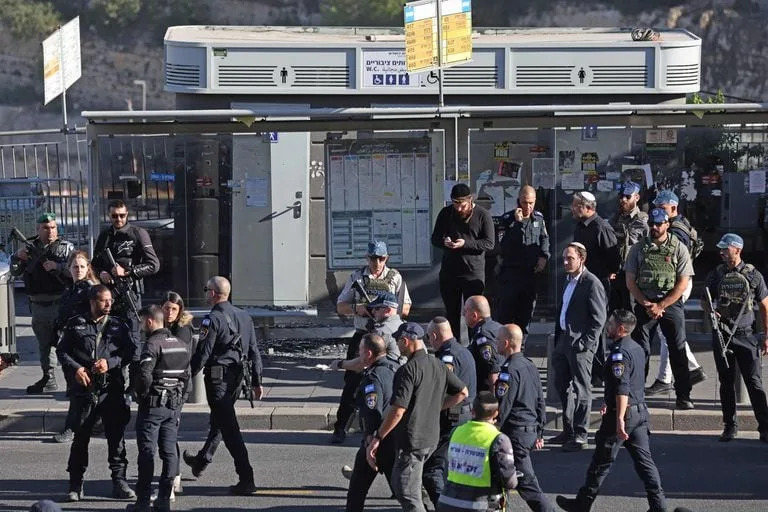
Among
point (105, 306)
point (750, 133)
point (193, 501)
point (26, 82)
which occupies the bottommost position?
point (193, 501)

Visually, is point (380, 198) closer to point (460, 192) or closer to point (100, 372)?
point (460, 192)

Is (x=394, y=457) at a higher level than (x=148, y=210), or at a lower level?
lower

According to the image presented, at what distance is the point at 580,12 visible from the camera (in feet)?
211

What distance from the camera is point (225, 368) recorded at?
8.95 metres

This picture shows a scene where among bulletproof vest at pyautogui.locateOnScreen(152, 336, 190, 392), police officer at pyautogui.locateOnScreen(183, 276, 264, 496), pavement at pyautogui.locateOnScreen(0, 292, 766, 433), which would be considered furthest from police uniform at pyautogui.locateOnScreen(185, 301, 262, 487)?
pavement at pyautogui.locateOnScreen(0, 292, 766, 433)

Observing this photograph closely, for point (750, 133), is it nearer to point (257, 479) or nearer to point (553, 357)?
point (553, 357)

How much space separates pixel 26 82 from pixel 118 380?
200 ft

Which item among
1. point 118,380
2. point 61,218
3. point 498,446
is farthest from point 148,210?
point 498,446

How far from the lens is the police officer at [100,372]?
8.91 m

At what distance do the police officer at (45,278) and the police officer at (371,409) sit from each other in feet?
16.3

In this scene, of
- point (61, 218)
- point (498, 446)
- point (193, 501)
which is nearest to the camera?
point (498, 446)

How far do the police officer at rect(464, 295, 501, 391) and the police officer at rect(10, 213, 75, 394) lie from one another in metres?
4.81

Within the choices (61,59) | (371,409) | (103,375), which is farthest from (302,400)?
(61,59)

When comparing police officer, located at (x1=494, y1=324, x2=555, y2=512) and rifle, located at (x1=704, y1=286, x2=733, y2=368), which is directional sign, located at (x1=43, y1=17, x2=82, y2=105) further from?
police officer, located at (x1=494, y1=324, x2=555, y2=512)
